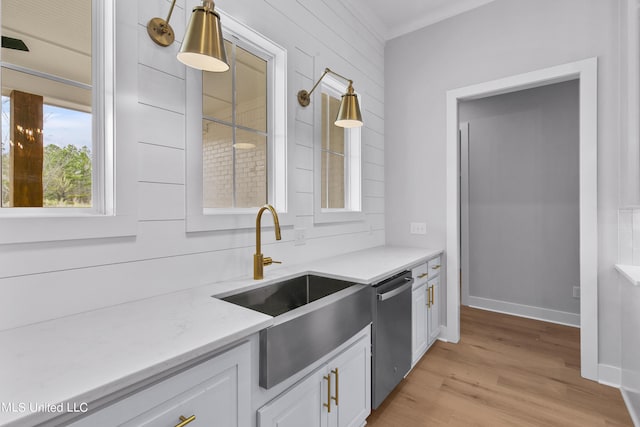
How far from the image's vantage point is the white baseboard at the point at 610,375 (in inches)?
82.4

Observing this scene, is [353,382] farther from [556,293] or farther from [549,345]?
[556,293]

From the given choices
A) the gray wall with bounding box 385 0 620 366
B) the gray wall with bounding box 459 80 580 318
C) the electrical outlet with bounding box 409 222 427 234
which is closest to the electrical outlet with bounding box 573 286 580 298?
the gray wall with bounding box 459 80 580 318

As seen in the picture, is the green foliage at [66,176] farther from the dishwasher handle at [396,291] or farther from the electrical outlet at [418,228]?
the electrical outlet at [418,228]

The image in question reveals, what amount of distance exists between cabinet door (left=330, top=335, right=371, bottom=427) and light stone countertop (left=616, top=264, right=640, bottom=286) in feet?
4.60

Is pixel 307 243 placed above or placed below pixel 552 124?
below

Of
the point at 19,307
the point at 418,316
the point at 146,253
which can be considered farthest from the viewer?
the point at 418,316

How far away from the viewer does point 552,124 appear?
319 cm

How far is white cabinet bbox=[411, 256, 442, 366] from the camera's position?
7.31 feet

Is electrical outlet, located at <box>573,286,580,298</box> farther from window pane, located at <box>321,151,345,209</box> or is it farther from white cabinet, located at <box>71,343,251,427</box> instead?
white cabinet, located at <box>71,343,251,427</box>

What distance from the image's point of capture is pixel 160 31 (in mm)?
1357

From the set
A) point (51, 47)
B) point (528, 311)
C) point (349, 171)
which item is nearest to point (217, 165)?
point (51, 47)

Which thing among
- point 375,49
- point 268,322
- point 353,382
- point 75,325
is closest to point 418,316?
point 353,382

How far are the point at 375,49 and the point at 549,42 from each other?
1403mm

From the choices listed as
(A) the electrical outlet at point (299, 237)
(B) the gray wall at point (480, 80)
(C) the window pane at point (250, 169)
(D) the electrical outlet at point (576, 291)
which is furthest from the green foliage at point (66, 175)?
(D) the electrical outlet at point (576, 291)
